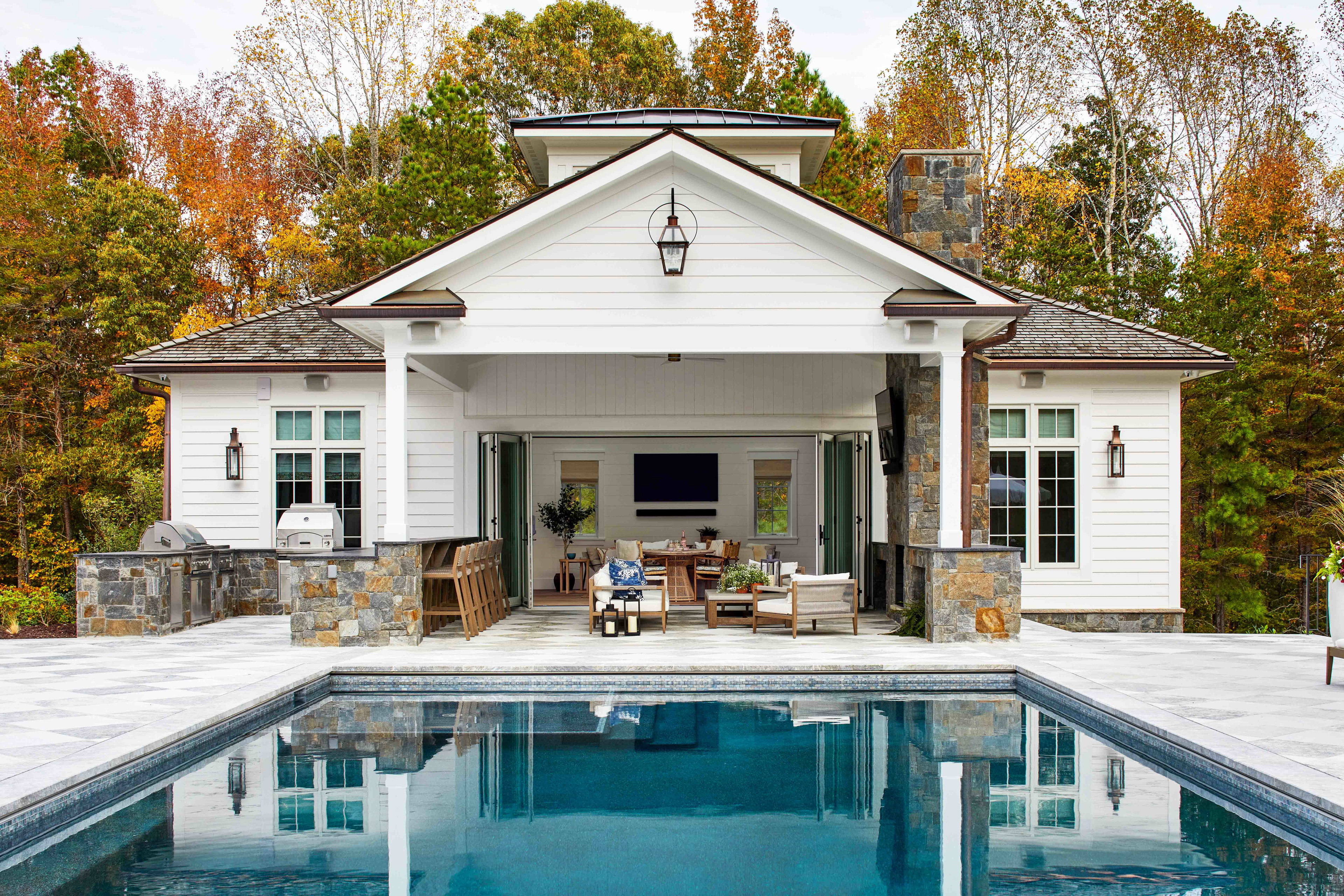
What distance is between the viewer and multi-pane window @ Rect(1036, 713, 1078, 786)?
5.55 metres

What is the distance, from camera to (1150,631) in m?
12.1

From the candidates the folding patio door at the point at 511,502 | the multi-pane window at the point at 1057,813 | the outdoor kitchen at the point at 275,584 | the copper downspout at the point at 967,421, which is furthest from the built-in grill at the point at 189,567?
the multi-pane window at the point at 1057,813

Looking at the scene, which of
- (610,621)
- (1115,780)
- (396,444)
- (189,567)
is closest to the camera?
(1115,780)

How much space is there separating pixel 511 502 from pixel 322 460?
224 centimetres

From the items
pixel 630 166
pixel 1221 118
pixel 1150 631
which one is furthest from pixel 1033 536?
pixel 1221 118

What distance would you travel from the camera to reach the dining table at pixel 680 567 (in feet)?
41.3

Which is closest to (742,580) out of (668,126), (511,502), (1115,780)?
(511,502)

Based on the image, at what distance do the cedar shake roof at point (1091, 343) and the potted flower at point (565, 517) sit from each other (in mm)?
7133

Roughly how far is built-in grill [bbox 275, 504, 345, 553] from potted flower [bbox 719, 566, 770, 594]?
438 cm

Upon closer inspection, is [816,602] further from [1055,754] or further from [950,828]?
[950,828]

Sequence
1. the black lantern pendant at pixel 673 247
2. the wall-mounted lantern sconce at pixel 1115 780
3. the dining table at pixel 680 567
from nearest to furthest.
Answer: the wall-mounted lantern sconce at pixel 1115 780, the black lantern pendant at pixel 673 247, the dining table at pixel 680 567

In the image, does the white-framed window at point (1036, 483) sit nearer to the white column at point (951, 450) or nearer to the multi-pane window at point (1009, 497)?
the multi-pane window at point (1009, 497)

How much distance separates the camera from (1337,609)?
724 cm

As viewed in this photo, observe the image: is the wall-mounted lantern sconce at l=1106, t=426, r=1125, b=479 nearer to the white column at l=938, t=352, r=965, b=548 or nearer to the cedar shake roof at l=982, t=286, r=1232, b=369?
the cedar shake roof at l=982, t=286, r=1232, b=369
